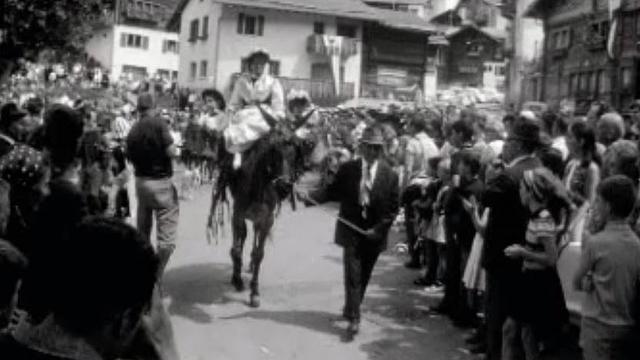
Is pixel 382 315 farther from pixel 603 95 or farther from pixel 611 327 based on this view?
pixel 603 95

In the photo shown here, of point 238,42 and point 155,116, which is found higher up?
point 238,42

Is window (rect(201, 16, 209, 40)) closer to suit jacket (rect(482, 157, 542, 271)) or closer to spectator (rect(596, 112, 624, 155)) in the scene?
spectator (rect(596, 112, 624, 155))

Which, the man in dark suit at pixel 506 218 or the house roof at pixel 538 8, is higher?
the house roof at pixel 538 8

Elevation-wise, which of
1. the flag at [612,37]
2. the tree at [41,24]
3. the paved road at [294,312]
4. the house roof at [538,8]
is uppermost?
the house roof at [538,8]

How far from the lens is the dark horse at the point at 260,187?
31.7 feet

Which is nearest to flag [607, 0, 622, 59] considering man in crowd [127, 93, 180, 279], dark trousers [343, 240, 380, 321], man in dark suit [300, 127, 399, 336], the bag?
the bag

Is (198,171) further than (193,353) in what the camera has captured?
Answer: Yes

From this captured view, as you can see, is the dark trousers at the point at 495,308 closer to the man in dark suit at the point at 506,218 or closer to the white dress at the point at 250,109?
the man in dark suit at the point at 506,218

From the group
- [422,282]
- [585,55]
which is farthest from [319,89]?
[422,282]

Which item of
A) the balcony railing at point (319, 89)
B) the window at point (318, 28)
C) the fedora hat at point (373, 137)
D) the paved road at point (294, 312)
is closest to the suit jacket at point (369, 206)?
the fedora hat at point (373, 137)

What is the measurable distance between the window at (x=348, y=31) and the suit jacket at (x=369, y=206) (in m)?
44.6

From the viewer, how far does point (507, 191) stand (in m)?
6.41

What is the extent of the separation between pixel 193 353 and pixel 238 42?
42779mm

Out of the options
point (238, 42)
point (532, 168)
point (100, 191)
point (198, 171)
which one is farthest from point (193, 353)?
point (238, 42)
